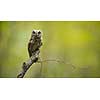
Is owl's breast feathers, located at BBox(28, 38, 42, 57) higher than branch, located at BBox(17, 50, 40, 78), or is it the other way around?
owl's breast feathers, located at BBox(28, 38, 42, 57)

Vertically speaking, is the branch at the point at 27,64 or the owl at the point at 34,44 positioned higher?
the owl at the point at 34,44

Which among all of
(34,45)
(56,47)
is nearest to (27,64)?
(34,45)

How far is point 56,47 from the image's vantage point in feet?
6.56

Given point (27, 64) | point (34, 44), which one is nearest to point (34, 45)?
point (34, 44)

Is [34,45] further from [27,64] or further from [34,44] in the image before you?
[27,64]

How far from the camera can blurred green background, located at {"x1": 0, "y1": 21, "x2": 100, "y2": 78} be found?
6.49 feet

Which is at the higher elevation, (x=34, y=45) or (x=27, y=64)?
(x=34, y=45)

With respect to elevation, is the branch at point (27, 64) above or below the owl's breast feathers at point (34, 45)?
below

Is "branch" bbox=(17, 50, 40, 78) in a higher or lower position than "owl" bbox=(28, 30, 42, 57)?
lower

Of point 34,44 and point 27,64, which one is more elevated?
point 34,44

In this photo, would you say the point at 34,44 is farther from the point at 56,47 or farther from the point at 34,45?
the point at 56,47

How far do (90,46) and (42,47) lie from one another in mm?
461

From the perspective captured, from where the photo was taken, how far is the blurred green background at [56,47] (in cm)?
198

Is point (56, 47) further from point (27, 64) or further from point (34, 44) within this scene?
point (27, 64)
